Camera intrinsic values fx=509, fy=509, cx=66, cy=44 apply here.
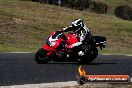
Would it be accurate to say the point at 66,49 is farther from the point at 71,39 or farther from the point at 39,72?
the point at 39,72

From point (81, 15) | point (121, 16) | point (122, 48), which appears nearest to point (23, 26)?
point (122, 48)

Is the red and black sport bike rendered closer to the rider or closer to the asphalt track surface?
the rider

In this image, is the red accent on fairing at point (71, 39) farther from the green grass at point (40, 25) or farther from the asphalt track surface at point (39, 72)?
the green grass at point (40, 25)

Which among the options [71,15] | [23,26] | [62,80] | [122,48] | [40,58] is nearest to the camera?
[62,80]

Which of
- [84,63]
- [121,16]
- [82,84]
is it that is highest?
[82,84]

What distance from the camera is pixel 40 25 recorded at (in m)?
40.0

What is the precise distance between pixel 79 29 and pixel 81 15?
2975 cm

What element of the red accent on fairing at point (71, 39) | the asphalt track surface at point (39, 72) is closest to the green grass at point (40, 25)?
the red accent on fairing at point (71, 39)

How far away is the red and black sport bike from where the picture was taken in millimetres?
18344

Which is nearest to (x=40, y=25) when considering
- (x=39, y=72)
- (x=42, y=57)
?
(x=42, y=57)

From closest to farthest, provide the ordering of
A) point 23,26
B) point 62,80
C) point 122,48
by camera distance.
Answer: point 62,80 → point 122,48 → point 23,26

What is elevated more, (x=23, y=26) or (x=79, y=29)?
(x=79, y=29)

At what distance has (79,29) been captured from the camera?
19.0m

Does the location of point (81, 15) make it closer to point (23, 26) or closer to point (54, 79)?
point (23, 26)
